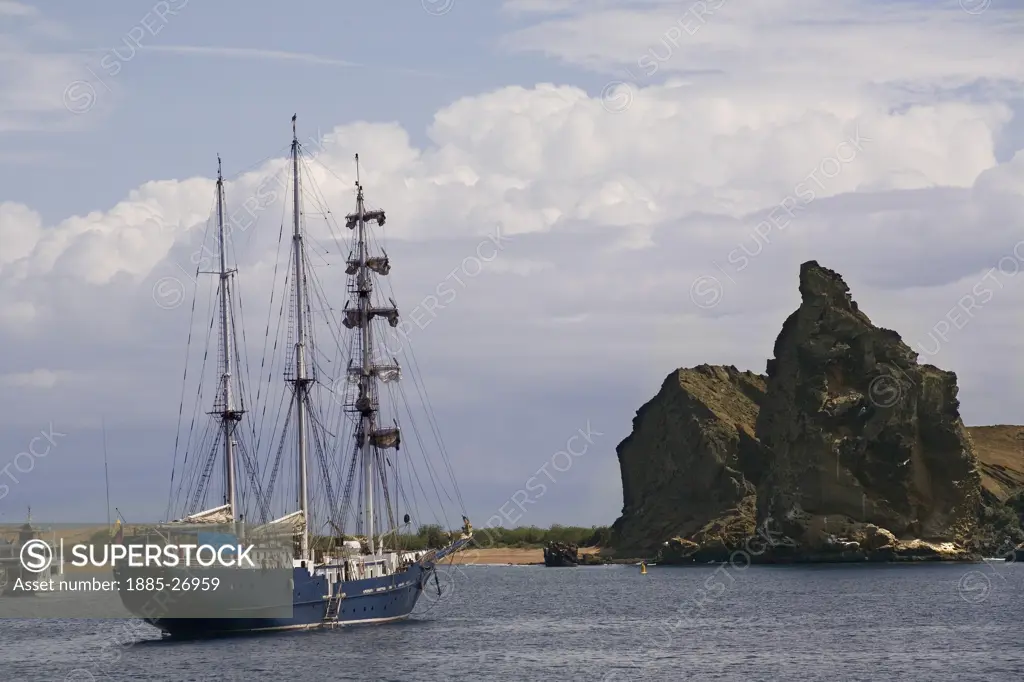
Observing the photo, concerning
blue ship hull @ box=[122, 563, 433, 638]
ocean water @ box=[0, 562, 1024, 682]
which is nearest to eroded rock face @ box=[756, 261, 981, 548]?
ocean water @ box=[0, 562, 1024, 682]

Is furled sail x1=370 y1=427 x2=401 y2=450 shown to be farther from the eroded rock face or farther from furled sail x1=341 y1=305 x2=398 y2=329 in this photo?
the eroded rock face

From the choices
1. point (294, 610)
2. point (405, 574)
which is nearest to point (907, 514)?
point (405, 574)

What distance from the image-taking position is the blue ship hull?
3821 inches

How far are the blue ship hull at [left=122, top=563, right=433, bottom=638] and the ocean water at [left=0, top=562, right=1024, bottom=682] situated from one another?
4.01 feet

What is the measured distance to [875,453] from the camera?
631 ft

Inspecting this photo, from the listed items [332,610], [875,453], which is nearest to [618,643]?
[332,610]

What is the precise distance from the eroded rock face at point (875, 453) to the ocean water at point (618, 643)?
Result: 47554mm

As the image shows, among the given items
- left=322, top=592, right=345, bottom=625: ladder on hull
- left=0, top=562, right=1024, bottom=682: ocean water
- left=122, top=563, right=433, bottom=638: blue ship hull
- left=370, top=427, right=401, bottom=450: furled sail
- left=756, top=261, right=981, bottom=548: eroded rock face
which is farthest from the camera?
left=756, top=261, right=981, bottom=548: eroded rock face

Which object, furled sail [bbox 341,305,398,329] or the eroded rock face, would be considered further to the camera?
the eroded rock face

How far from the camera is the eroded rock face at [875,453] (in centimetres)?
19175

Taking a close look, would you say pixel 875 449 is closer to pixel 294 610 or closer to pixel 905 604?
pixel 905 604

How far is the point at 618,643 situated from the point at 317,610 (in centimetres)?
2076

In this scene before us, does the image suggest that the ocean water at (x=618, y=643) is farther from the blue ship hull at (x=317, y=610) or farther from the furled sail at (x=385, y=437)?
the furled sail at (x=385, y=437)

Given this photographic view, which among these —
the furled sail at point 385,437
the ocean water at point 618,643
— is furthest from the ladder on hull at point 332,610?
the furled sail at point 385,437
